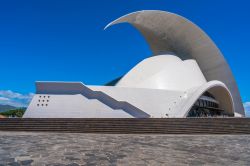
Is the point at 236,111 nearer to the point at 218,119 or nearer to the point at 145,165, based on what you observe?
the point at 218,119

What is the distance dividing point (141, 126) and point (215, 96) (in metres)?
14.9

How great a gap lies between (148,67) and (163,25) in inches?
191

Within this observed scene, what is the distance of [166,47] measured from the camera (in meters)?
27.6

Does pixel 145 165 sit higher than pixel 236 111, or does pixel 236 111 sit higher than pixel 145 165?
pixel 236 111

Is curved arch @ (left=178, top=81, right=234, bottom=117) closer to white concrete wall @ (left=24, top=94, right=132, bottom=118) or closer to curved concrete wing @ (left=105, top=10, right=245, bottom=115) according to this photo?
curved concrete wing @ (left=105, top=10, right=245, bottom=115)

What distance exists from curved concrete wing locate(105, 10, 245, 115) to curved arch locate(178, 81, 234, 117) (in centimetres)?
172

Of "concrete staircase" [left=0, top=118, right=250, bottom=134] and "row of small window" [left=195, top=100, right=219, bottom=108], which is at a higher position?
"row of small window" [left=195, top=100, right=219, bottom=108]

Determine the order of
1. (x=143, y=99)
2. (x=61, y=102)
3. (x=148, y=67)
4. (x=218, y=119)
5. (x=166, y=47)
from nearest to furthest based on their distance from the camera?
(x=218, y=119) < (x=61, y=102) < (x=143, y=99) < (x=148, y=67) < (x=166, y=47)

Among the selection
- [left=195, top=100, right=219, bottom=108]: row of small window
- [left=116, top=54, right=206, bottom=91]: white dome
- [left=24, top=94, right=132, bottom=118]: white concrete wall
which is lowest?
[left=24, top=94, right=132, bottom=118]: white concrete wall

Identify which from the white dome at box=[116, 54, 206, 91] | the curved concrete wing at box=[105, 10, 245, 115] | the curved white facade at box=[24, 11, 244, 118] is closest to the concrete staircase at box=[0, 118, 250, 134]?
the curved white facade at box=[24, 11, 244, 118]

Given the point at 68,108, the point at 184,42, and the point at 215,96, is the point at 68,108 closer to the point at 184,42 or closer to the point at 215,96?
the point at 184,42

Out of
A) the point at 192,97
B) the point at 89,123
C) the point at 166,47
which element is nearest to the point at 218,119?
the point at 192,97

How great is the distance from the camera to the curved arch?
19.8 metres

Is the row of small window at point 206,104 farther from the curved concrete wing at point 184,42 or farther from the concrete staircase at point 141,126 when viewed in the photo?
the concrete staircase at point 141,126
